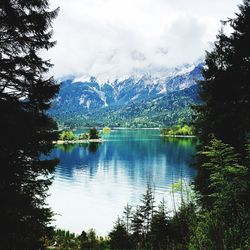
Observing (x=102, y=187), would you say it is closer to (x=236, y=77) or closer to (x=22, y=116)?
(x=236, y=77)

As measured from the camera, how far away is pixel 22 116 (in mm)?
12430

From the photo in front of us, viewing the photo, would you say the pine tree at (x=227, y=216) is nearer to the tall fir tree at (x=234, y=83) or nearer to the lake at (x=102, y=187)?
the tall fir tree at (x=234, y=83)

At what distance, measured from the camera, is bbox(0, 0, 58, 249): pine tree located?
38.0ft

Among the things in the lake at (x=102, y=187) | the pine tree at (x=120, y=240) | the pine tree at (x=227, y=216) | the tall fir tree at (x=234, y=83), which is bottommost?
the lake at (x=102, y=187)

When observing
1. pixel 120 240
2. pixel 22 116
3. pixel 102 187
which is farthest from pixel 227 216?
pixel 102 187

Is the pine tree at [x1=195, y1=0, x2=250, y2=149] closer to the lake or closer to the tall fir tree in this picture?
the tall fir tree

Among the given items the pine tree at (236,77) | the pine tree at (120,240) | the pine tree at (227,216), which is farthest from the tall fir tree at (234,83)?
the pine tree at (120,240)

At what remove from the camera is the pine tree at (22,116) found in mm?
11578

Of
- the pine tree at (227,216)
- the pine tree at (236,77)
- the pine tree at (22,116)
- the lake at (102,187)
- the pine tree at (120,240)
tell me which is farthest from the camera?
the lake at (102,187)

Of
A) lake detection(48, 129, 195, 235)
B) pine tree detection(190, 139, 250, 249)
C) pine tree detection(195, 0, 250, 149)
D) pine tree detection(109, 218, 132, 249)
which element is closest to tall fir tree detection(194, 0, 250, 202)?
pine tree detection(195, 0, 250, 149)

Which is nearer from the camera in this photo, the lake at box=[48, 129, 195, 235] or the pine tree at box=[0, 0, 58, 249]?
the pine tree at box=[0, 0, 58, 249]

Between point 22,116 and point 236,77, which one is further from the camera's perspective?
point 236,77

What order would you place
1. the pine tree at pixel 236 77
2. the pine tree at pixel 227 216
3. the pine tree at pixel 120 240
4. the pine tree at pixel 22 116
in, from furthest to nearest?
1. the pine tree at pixel 120 240
2. the pine tree at pixel 236 77
3. the pine tree at pixel 22 116
4. the pine tree at pixel 227 216

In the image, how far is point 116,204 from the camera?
205 ft
